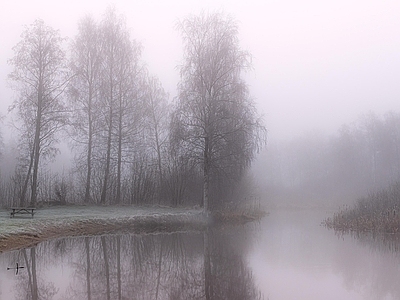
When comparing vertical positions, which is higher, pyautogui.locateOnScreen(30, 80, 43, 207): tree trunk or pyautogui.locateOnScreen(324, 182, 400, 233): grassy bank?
pyautogui.locateOnScreen(30, 80, 43, 207): tree trunk

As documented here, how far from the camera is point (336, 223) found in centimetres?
2012

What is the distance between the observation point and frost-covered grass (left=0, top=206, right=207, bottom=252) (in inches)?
506

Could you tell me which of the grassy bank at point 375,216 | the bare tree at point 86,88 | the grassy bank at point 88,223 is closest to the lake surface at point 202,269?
the grassy bank at point 88,223

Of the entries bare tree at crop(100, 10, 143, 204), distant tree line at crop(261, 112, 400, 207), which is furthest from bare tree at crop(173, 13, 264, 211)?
distant tree line at crop(261, 112, 400, 207)

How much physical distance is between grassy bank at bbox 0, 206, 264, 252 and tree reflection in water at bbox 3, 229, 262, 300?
77cm

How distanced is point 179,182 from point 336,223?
9.80 m

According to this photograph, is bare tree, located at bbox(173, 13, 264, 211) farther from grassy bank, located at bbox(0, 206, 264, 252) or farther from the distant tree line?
the distant tree line

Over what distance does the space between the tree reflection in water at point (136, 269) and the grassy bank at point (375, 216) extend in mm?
7270

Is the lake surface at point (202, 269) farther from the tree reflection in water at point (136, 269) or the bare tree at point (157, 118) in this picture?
the bare tree at point (157, 118)

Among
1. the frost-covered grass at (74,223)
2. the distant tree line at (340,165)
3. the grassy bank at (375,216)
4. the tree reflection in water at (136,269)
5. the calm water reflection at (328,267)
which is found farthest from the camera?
the distant tree line at (340,165)

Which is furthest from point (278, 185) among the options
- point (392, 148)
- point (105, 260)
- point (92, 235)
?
point (105, 260)

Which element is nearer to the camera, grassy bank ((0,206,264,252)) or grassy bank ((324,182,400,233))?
grassy bank ((0,206,264,252))

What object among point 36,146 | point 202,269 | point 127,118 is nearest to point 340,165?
point 127,118

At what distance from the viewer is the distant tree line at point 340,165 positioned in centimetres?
5497
